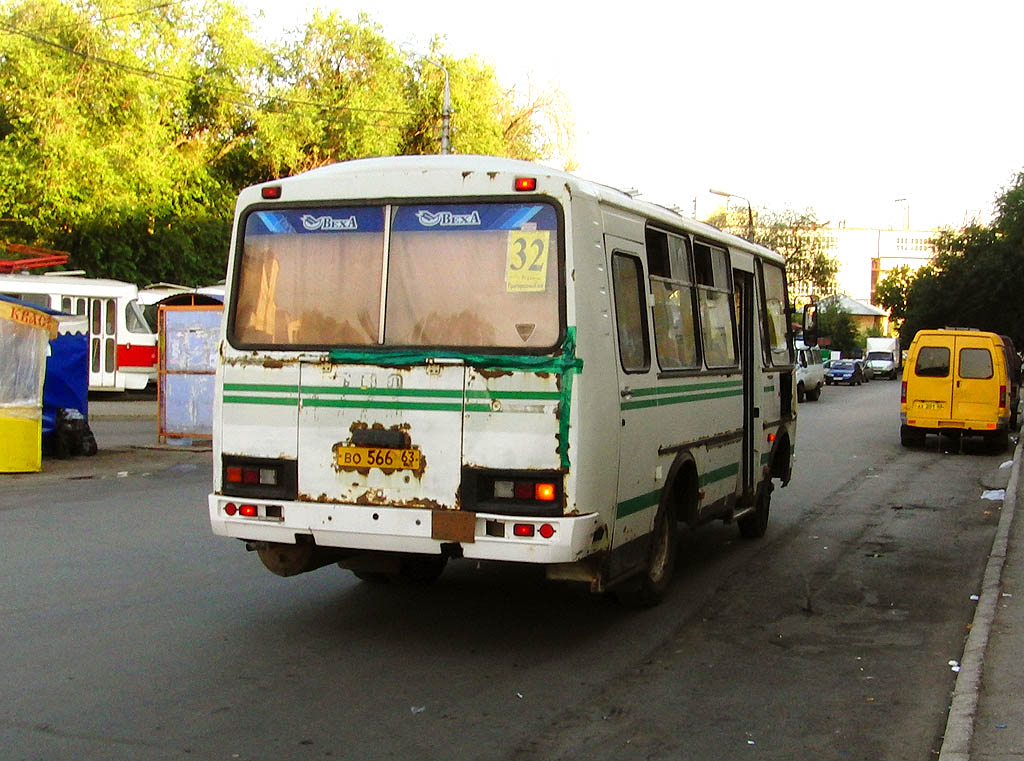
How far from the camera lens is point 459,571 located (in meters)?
9.31

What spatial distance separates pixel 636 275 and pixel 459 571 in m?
2.93

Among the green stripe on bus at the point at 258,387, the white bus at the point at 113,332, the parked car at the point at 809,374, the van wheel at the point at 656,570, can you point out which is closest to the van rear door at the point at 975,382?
the parked car at the point at 809,374

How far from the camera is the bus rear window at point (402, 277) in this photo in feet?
22.2

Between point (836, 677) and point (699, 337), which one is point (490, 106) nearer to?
point (699, 337)

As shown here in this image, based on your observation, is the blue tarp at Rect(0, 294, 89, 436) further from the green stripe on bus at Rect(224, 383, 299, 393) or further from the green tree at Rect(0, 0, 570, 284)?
the green tree at Rect(0, 0, 570, 284)

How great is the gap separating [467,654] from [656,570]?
180 centimetres

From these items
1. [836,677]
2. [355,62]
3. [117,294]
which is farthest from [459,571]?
[355,62]

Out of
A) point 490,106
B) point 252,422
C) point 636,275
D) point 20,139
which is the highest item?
point 490,106

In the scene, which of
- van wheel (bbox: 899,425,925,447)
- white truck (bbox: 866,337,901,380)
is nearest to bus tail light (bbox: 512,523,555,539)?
van wheel (bbox: 899,425,925,447)

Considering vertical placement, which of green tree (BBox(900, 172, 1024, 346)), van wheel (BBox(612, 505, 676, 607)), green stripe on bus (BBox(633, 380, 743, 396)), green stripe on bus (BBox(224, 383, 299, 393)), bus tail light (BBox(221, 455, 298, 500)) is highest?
green tree (BBox(900, 172, 1024, 346))

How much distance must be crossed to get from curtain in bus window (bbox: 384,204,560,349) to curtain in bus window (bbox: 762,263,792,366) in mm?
4827

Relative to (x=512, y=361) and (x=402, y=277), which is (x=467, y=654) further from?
(x=402, y=277)

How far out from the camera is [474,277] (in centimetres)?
688

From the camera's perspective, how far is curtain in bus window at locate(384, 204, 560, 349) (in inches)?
266
